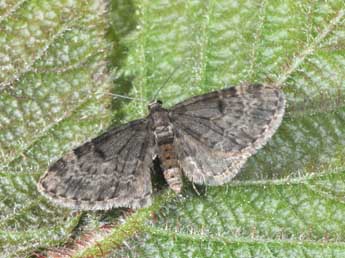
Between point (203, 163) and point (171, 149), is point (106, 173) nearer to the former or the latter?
point (171, 149)

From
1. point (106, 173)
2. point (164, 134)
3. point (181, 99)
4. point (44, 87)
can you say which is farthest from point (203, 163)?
point (44, 87)

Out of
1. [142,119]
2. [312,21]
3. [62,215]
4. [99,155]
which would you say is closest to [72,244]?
[62,215]

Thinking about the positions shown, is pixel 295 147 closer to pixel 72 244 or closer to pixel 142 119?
pixel 142 119

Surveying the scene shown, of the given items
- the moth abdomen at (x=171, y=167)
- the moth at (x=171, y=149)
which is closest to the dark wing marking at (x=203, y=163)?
the moth at (x=171, y=149)

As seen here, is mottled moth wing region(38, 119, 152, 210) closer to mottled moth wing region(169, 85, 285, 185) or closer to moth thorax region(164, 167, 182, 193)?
moth thorax region(164, 167, 182, 193)

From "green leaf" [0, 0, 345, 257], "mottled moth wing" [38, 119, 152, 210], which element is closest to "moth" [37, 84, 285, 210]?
"mottled moth wing" [38, 119, 152, 210]

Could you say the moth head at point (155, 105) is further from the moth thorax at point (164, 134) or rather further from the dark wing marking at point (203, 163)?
the dark wing marking at point (203, 163)
